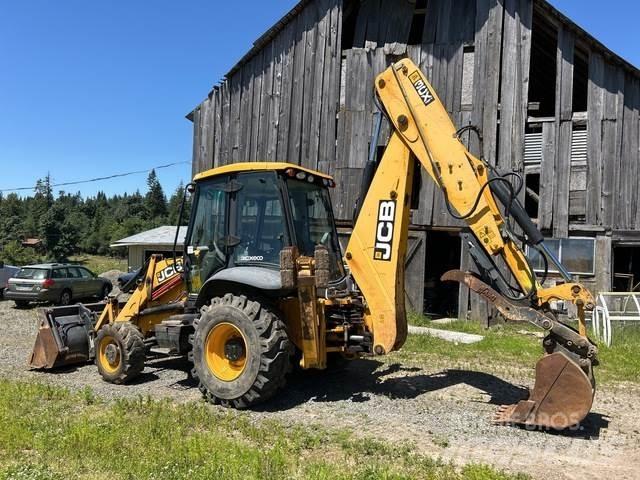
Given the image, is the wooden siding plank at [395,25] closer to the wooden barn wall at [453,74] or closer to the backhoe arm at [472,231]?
the wooden barn wall at [453,74]

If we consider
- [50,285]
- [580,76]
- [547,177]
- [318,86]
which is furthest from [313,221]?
[50,285]

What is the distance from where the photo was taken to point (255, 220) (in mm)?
6691

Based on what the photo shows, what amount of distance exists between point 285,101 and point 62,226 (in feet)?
180

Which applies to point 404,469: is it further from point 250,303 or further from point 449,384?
point 449,384

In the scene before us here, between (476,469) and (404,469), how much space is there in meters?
0.56

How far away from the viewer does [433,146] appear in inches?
244

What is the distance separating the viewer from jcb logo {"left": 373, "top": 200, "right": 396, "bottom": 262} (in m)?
6.36

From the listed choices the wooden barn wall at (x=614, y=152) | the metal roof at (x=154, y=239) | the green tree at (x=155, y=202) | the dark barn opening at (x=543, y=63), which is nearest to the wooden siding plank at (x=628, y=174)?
the wooden barn wall at (x=614, y=152)

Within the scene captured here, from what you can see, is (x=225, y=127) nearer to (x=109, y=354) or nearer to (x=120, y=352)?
(x=109, y=354)

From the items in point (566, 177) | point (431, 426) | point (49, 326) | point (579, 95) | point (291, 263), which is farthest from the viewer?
point (579, 95)

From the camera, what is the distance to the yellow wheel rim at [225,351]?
631 centimetres

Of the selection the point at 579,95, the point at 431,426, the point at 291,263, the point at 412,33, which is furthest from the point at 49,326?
the point at 579,95

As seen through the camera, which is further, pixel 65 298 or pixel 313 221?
pixel 65 298

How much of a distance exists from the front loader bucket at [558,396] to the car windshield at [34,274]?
1697 cm
